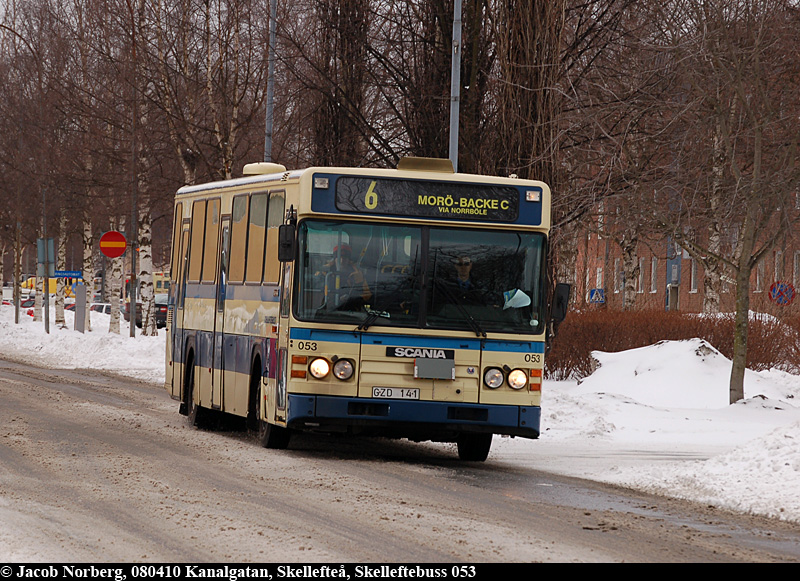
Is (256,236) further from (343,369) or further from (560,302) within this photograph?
(560,302)

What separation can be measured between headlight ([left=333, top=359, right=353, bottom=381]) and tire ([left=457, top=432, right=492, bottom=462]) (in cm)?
166

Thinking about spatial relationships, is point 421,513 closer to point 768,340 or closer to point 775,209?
point 775,209

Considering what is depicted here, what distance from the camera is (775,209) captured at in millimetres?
19594

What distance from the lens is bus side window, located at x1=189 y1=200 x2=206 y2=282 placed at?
18094mm

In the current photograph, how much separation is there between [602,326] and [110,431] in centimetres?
1469

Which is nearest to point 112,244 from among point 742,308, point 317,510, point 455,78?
point 455,78

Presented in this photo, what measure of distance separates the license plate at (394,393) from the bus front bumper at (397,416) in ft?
0.16

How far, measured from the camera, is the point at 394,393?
1377cm

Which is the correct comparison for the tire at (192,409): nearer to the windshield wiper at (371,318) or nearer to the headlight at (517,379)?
→ the windshield wiper at (371,318)

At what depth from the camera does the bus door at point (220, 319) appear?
55.1ft

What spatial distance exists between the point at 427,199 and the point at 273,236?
6.30 feet

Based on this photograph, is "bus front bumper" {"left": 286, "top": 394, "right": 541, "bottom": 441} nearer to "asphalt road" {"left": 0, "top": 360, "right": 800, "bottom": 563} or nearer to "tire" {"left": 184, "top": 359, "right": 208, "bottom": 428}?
"asphalt road" {"left": 0, "top": 360, "right": 800, "bottom": 563}
